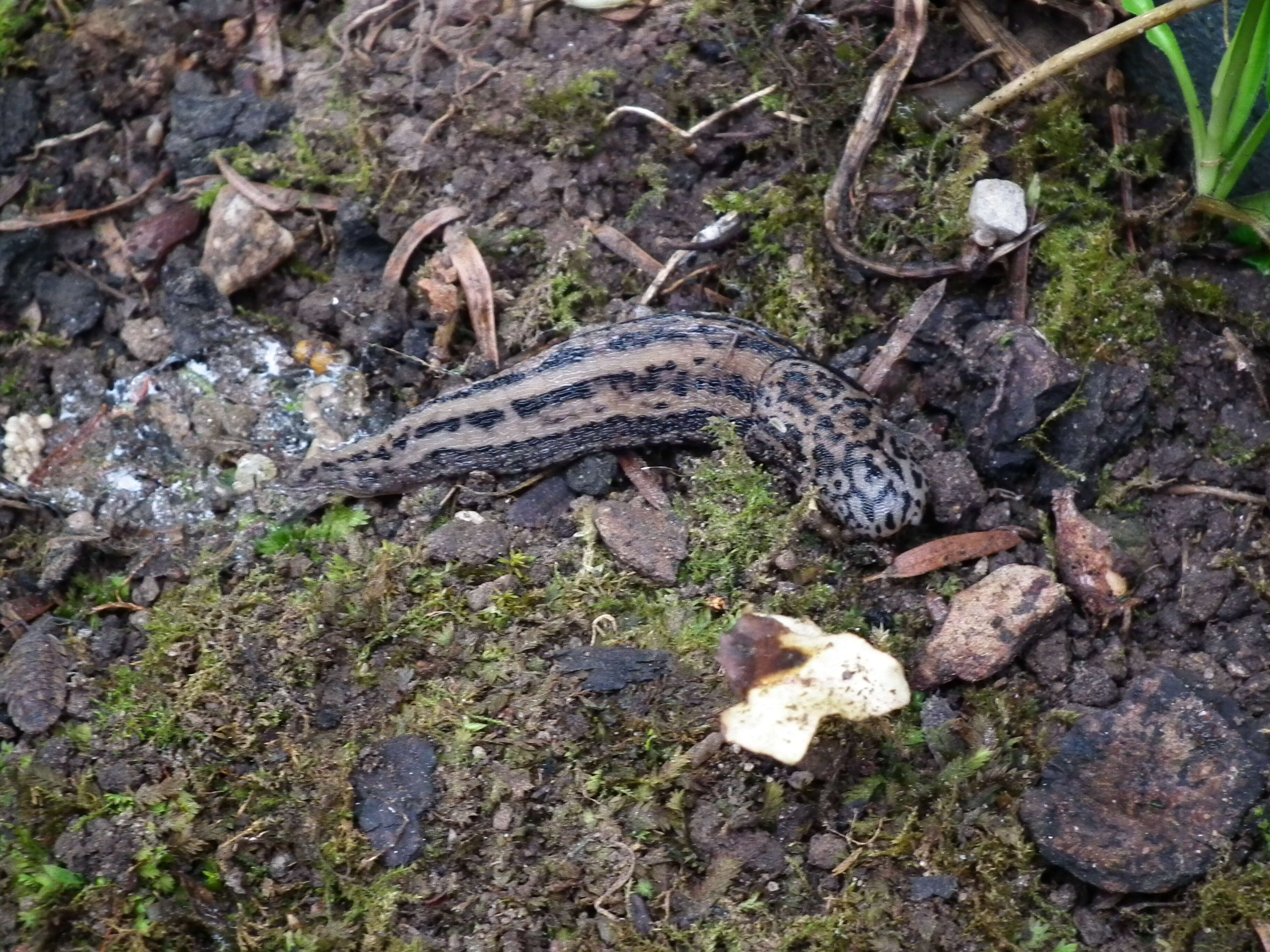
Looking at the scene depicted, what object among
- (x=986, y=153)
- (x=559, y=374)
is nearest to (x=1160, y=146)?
(x=986, y=153)

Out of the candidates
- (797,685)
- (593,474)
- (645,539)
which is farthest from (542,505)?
(797,685)

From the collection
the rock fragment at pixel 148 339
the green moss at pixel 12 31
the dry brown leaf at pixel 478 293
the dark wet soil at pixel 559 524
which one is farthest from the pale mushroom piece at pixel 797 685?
the green moss at pixel 12 31

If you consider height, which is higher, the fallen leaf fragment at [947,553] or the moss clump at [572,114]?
the moss clump at [572,114]

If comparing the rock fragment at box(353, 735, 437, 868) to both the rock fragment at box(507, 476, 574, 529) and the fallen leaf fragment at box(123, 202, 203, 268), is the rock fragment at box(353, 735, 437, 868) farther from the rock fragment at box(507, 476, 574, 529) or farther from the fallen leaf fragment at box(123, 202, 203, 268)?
the fallen leaf fragment at box(123, 202, 203, 268)

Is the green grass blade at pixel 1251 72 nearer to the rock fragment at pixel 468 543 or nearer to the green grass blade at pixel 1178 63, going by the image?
the green grass blade at pixel 1178 63

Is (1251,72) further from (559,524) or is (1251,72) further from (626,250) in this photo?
(559,524)
